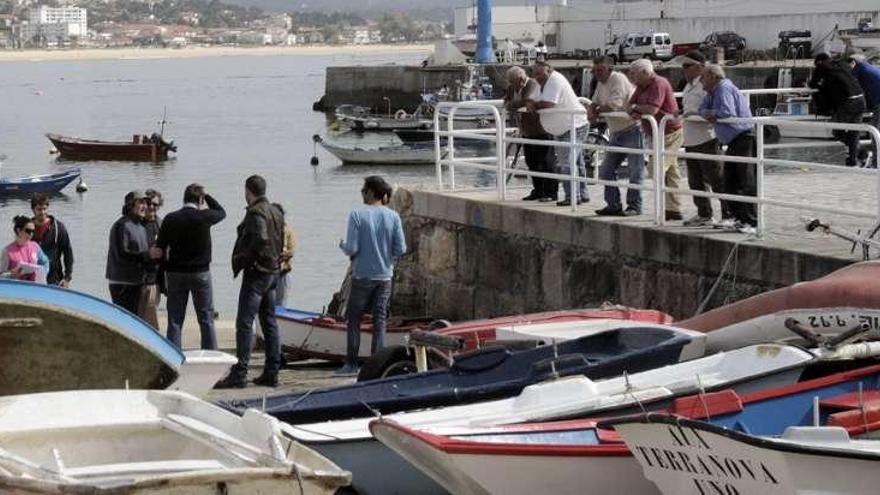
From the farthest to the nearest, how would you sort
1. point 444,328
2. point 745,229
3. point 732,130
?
point 732,130, point 745,229, point 444,328

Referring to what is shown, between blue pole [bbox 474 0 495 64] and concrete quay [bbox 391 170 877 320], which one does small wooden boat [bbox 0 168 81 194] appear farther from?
concrete quay [bbox 391 170 877 320]

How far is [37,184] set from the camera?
4450cm

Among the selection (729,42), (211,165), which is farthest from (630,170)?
(729,42)

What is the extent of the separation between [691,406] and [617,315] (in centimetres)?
328

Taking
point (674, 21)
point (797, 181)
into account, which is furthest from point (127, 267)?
point (674, 21)

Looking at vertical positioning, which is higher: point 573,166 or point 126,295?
point 573,166

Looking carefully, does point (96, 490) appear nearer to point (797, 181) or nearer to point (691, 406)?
point (691, 406)

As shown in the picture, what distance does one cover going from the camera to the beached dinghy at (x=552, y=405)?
9391mm

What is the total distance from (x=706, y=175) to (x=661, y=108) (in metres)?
0.68

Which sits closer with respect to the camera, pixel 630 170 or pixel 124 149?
pixel 630 170

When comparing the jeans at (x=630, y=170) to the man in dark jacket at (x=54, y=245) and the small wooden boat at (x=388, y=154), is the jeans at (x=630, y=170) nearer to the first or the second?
the man in dark jacket at (x=54, y=245)

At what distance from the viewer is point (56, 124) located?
293 ft

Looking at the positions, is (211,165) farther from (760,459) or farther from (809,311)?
(760,459)

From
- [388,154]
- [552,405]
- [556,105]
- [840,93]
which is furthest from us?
[388,154]
